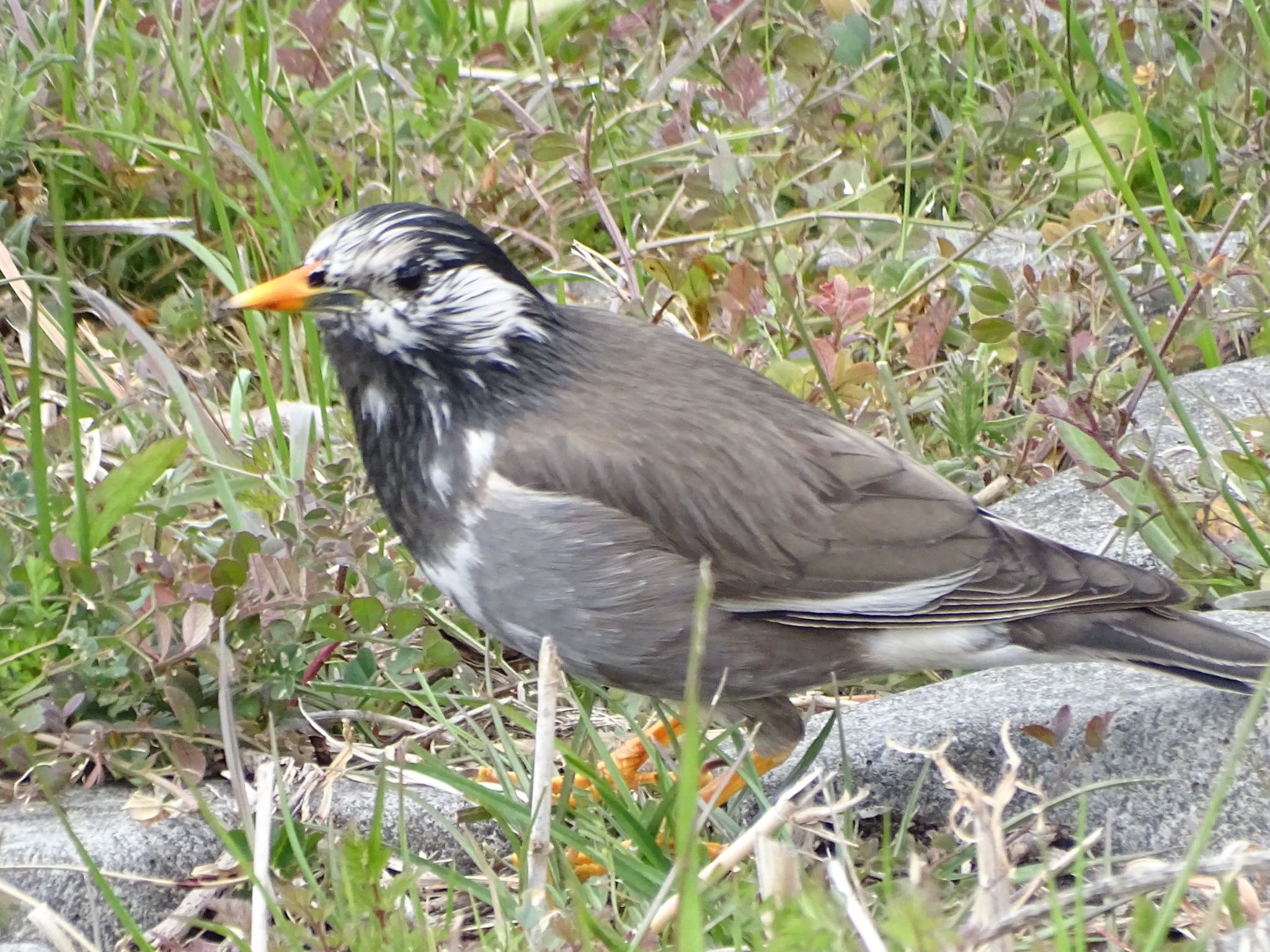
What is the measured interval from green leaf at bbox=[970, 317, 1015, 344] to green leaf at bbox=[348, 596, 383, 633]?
5.63 ft

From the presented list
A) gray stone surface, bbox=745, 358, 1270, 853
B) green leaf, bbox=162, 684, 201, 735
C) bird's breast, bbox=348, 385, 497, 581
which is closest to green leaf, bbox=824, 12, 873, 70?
gray stone surface, bbox=745, 358, 1270, 853

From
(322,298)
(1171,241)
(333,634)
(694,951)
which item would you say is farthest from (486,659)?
(1171,241)

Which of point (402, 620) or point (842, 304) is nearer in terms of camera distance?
point (402, 620)

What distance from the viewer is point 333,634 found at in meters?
3.36

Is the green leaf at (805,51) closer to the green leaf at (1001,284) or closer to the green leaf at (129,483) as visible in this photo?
the green leaf at (1001,284)

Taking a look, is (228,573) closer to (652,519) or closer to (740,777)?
(652,519)

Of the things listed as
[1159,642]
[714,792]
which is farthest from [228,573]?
[1159,642]

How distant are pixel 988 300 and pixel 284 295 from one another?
1.94 metres

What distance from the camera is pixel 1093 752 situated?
3115mm

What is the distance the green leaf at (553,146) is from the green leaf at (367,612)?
1718mm

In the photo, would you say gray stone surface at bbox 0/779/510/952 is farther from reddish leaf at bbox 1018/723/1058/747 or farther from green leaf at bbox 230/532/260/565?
reddish leaf at bbox 1018/723/1058/747

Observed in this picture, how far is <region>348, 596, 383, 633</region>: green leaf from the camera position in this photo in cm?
337

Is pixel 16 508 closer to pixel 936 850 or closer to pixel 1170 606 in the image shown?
pixel 936 850

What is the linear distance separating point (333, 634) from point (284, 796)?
71cm
